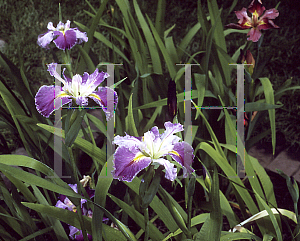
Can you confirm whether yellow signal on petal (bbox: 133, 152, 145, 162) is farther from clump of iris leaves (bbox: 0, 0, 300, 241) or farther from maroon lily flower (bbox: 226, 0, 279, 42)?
clump of iris leaves (bbox: 0, 0, 300, 241)

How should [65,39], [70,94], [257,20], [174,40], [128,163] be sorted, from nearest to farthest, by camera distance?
1. [128,163]
2. [70,94]
3. [65,39]
4. [257,20]
5. [174,40]

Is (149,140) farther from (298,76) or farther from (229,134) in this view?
(298,76)

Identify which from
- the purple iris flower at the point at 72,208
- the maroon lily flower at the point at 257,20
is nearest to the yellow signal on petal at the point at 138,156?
the purple iris flower at the point at 72,208

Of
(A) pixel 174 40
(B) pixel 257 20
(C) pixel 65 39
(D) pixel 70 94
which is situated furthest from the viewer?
(A) pixel 174 40

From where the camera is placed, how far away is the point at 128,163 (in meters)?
0.62

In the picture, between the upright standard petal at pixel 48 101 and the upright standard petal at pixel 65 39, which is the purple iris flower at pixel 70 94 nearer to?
the upright standard petal at pixel 48 101

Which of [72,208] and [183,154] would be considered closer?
[183,154]

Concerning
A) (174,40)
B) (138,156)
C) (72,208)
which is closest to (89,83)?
(138,156)

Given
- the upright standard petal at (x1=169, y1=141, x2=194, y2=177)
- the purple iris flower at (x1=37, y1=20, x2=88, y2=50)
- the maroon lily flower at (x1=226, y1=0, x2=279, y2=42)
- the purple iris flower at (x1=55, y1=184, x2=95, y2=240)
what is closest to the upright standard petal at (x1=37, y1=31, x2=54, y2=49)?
the purple iris flower at (x1=37, y1=20, x2=88, y2=50)

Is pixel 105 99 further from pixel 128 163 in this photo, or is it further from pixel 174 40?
pixel 174 40

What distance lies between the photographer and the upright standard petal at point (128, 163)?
0.60 m

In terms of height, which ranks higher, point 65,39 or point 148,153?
point 65,39

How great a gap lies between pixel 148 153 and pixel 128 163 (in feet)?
0.16

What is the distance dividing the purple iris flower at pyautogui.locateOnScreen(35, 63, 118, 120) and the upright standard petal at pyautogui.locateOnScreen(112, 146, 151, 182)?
5.2 inches
